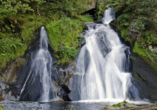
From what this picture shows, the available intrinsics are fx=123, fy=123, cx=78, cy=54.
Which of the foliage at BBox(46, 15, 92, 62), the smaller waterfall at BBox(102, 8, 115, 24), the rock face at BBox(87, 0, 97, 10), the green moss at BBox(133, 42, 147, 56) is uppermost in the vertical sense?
the rock face at BBox(87, 0, 97, 10)

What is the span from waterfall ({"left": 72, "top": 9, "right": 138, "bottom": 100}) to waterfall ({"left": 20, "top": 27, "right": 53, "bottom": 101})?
2.38 m

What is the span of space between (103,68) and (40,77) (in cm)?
528

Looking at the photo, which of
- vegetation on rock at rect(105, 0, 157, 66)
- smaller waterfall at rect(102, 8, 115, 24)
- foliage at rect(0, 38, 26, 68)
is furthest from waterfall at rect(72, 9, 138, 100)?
smaller waterfall at rect(102, 8, 115, 24)

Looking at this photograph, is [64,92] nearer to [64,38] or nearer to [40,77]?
[40,77]

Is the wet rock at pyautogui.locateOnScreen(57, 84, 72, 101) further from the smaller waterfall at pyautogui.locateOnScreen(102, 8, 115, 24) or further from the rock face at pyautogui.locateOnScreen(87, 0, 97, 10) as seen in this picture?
the rock face at pyautogui.locateOnScreen(87, 0, 97, 10)

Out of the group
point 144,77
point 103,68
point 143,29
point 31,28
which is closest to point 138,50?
point 143,29

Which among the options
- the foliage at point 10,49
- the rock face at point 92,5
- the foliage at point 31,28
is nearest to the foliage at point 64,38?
the foliage at point 31,28

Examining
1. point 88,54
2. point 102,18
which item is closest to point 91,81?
point 88,54

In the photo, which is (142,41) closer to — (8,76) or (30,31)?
(30,31)

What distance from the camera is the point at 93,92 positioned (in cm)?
928

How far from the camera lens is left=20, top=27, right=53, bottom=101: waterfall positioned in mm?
9078

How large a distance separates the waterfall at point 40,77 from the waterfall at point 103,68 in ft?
7.81

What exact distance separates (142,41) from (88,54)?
5061 millimetres

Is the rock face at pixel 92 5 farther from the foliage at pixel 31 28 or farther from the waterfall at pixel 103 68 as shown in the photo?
the waterfall at pixel 103 68
